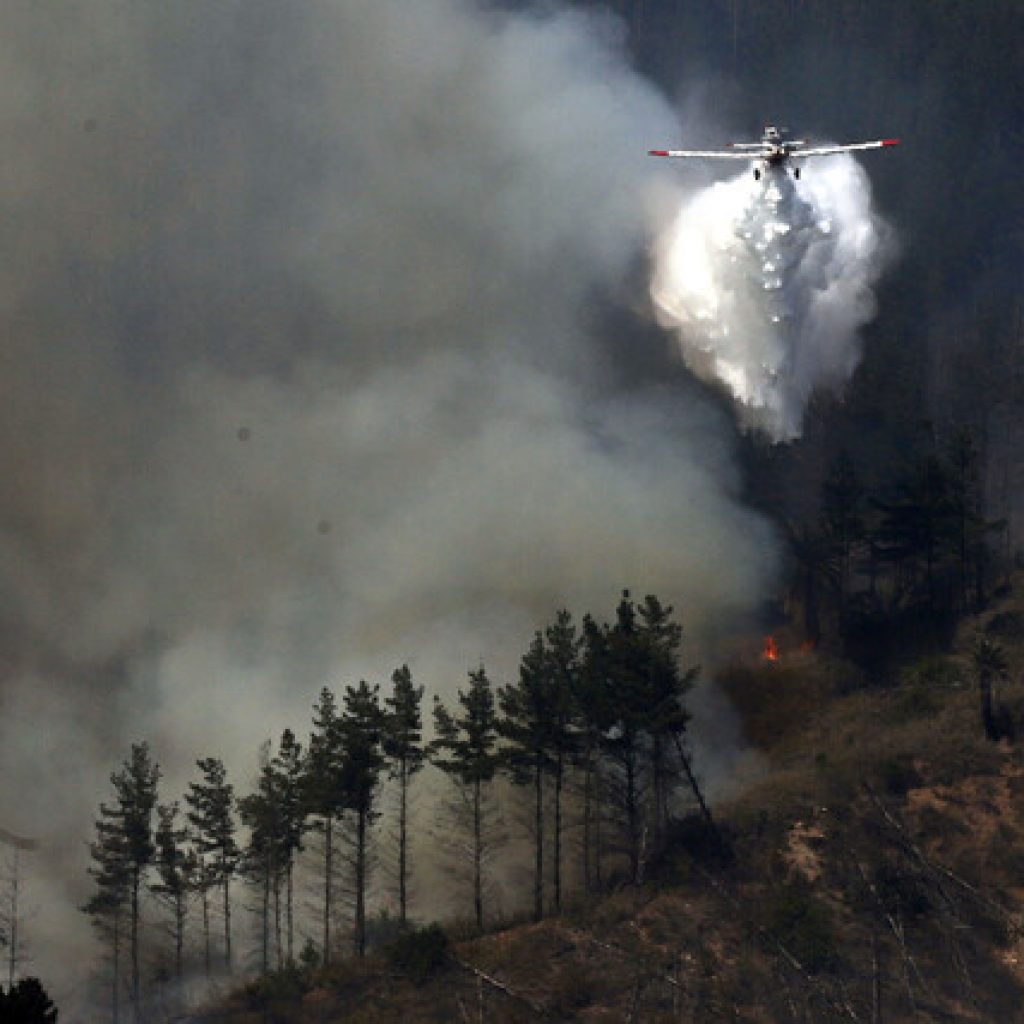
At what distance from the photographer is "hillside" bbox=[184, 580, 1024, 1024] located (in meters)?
70.9

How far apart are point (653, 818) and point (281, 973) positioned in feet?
71.8

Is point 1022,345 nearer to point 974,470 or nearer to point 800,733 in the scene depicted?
point 974,470

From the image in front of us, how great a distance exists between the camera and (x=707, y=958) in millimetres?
73625

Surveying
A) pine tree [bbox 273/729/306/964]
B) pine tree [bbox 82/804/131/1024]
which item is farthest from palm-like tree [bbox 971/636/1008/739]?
pine tree [bbox 82/804/131/1024]

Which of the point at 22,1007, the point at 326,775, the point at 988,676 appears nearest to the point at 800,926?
the point at 988,676

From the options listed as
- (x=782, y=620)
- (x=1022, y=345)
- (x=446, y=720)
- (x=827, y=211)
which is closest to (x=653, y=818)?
(x=446, y=720)

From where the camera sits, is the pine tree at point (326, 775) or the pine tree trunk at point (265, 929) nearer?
the pine tree at point (326, 775)

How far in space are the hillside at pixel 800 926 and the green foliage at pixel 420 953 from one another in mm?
92

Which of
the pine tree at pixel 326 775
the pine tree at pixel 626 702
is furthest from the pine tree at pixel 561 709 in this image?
the pine tree at pixel 326 775

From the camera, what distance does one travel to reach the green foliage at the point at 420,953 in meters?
74.6

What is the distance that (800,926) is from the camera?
7394cm

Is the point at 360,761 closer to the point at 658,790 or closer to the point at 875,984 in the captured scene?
the point at 658,790

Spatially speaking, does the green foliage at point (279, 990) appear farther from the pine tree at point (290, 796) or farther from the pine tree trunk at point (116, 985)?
the pine tree trunk at point (116, 985)

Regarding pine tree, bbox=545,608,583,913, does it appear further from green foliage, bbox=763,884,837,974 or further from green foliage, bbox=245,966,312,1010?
green foliage, bbox=245,966,312,1010
